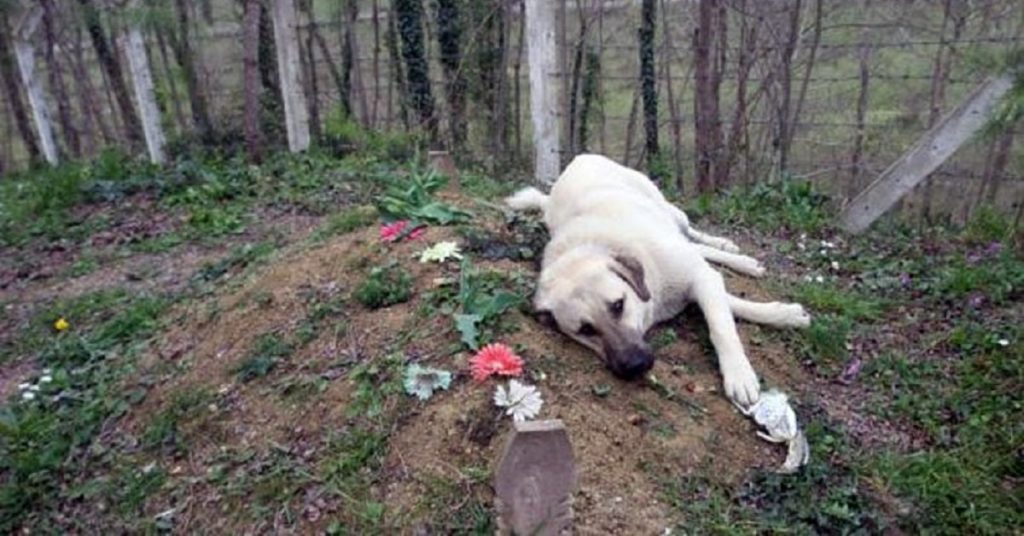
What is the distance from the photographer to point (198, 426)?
3096 millimetres

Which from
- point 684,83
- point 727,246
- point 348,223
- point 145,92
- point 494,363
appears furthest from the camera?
point 684,83

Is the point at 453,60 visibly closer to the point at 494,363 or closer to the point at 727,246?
the point at 727,246

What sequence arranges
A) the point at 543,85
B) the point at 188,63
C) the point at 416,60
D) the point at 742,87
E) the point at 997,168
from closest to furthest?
the point at 543,85 → the point at 997,168 → the point at 742,87 → the point at 416,60 → the point at 188,63

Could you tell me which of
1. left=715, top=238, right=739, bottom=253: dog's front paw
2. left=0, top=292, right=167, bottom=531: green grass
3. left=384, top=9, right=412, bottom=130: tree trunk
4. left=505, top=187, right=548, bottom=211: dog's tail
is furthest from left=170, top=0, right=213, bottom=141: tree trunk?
left=715, top=238, right=739, bottom=253: dog's front paw

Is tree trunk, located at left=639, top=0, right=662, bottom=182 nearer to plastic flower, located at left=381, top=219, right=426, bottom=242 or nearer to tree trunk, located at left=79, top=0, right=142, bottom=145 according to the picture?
plastic flower, located at left=381, top=219, right=426, bottom=242

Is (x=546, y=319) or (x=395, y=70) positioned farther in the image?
(x=395, y=70)

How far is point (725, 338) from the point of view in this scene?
315 centimetres

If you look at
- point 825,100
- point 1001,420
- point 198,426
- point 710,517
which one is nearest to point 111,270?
point 198,426

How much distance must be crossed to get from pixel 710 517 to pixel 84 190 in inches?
240

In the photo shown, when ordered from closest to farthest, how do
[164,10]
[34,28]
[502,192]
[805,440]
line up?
[805,440], [502,192], [164,10], [34,28]

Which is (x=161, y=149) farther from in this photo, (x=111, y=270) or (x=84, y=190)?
(x=111, y=270)

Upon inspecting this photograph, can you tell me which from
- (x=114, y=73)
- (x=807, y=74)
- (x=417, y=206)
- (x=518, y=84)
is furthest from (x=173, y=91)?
(x=807, y=74)

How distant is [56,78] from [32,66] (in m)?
1.20

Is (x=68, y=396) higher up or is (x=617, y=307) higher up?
(x=617, y=307)
